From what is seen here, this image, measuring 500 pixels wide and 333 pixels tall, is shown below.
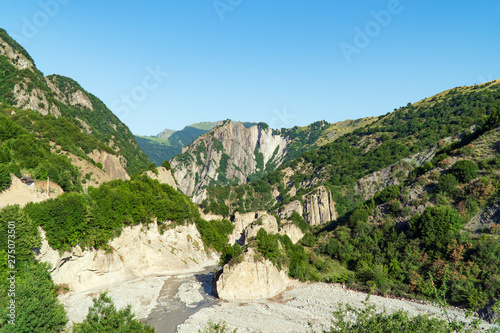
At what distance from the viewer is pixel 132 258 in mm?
60625

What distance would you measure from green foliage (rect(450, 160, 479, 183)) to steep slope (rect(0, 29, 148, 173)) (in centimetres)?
9207

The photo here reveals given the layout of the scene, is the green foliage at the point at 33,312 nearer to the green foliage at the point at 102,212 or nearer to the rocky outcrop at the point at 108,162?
the green foliage at the point at 102,212

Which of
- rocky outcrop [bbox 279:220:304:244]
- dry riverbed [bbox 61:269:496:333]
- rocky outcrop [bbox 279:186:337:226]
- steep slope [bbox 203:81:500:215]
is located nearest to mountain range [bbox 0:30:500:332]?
rocky outcrop [bbox 279:220:304:244]

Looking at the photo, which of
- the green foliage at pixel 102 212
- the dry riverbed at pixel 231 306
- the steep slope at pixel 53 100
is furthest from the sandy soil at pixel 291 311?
the steep slope at pixel 53 100

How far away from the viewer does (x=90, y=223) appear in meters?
A: 52.1

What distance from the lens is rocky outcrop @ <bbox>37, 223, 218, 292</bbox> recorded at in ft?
154

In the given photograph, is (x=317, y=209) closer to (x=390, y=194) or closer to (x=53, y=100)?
(x=390, y=194)

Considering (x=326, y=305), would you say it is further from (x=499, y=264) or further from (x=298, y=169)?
(x=298, y=169)

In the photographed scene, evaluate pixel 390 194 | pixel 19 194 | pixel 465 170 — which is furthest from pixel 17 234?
pixel 465 170

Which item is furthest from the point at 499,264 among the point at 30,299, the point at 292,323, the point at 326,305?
the point at 30,299

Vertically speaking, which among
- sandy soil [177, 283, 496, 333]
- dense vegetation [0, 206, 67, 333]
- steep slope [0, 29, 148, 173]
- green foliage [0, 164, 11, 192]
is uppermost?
steep slope [0, 29, 148, 173]

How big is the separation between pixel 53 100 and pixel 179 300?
369 ft

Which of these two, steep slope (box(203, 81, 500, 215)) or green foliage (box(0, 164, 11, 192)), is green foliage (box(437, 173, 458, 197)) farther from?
green foliage (box(0, 164, 11, 192))

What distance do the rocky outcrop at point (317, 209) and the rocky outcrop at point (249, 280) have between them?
7241 centimetres
